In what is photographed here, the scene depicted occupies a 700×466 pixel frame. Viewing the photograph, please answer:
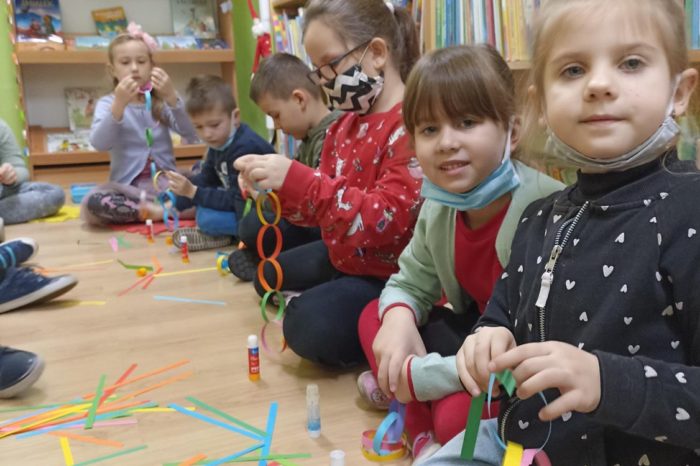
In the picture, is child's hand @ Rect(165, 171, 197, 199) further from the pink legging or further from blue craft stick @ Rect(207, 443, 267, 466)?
blue craft stick @ Rect(207, 443, 267, 466)

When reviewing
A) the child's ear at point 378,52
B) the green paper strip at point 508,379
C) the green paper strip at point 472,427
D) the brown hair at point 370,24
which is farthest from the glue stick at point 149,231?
the green paper strip at point 508,379

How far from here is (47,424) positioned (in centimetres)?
119

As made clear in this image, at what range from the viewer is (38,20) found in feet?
12.4

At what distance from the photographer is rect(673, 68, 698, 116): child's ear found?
0.73 meters

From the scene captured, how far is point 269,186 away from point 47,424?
584mm

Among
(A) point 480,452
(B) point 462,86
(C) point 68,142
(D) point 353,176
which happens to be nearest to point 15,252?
(D) point 353,176

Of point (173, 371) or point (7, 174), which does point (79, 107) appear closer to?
point (7, 174)

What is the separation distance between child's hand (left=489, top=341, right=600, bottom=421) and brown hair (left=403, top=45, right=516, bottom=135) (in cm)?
48

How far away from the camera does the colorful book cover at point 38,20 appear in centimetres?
372

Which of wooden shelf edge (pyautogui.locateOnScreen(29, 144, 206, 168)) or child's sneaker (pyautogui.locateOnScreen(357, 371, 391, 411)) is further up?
wooden shelf edge (pyautogui.locateOnScreen(29, 144, 206, 168))

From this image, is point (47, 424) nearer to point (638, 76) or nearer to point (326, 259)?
point (326, 259)

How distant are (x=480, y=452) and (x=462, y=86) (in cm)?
52

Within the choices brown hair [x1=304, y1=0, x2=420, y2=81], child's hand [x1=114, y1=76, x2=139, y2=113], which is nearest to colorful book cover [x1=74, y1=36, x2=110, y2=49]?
child's hand [x1=114, y1=76, x2=139, y2=113]

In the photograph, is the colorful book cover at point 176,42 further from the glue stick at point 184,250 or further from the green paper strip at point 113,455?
the green paper strip at point 113,455
